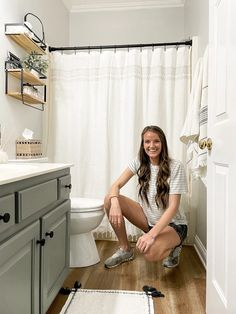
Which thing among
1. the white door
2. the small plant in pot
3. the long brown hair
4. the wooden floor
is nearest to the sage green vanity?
the wooden floor

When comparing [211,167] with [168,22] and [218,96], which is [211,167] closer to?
[218,96]

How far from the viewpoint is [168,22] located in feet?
11.0

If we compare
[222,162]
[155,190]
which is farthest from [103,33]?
[222,162]

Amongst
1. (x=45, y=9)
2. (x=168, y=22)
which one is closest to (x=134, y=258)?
(x=45, y=9)

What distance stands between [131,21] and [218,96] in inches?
96.4

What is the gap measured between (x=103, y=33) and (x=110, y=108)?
122cm

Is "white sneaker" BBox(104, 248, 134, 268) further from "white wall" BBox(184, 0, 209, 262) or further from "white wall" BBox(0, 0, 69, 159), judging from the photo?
"white wall" BBox(0, 0, 69, 159)

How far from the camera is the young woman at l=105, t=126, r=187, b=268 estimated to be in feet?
6.70

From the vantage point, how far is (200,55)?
98.0 inches

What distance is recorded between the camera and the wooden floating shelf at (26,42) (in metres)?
2.07

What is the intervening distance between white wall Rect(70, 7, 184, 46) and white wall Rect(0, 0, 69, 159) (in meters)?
0.48

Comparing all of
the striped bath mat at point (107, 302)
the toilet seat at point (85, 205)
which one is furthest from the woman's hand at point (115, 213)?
the striped bath mat at point (107, 302)

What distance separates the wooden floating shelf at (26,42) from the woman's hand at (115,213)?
1.34 m

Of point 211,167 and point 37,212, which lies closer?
point 37,212
